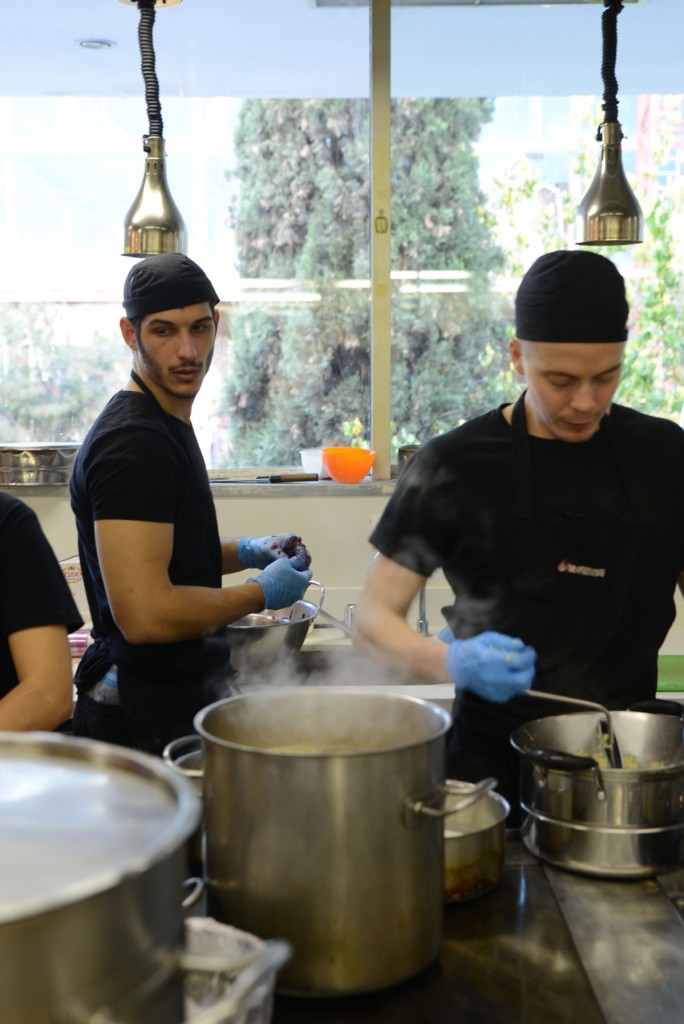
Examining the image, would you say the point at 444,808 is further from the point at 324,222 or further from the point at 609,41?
the point at 324,222

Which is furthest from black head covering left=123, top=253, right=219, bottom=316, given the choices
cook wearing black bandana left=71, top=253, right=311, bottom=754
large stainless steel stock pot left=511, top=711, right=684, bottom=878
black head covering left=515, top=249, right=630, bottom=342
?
large stainless steel stock pot left=511, top=711, right=684, bottom=878

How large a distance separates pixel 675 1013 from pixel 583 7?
13.6 feet

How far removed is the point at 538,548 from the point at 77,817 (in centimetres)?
135

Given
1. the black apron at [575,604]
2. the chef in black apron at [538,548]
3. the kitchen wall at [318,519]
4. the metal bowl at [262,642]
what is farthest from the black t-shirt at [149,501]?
the kitchen wall at [318,519]

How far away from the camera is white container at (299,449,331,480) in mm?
4344

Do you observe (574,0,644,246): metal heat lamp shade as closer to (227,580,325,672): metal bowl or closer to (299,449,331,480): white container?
(299,449,331,480): white container

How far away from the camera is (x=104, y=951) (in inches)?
25.5

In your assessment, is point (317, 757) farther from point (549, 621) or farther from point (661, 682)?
point (661, 682)

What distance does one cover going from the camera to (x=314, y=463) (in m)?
4.38

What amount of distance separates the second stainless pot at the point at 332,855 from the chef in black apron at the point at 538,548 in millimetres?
819

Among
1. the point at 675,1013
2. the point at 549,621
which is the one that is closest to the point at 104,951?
the point at 675,1013

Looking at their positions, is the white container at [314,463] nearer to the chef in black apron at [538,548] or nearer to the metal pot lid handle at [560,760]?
the chef in black apron at [538,548]

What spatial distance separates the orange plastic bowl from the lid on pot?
3392 mm

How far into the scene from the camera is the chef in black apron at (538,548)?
6.39ft
